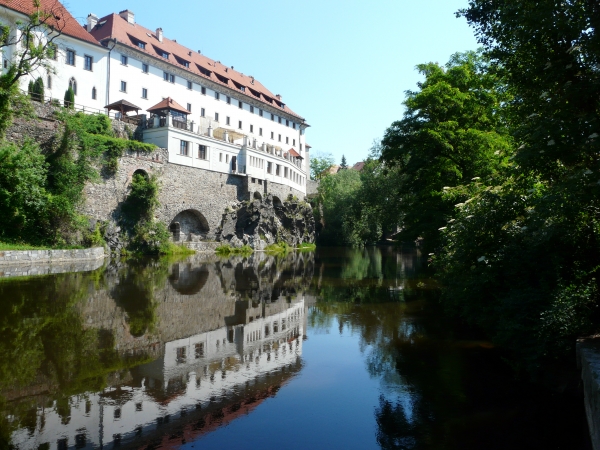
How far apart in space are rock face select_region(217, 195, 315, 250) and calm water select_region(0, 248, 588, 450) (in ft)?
106

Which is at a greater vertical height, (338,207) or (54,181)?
(338,207)

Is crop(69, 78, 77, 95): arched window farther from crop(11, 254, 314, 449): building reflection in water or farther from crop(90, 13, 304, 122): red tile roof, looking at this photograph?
crop(11, 254, 314, 449): building reflection in water

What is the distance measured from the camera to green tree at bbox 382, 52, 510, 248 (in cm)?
1989

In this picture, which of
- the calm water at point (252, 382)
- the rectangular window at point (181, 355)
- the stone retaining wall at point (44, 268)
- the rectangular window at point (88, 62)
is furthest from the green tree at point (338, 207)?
the rectangular window at point (181, 355)

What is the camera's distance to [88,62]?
1658 inches

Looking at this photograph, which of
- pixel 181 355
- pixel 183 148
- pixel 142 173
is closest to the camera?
pixel 181 355

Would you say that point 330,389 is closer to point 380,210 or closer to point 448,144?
point 448,144

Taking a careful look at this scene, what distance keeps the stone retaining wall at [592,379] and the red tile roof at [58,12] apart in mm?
38581

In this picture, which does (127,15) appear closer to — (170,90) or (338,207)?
(170,90)

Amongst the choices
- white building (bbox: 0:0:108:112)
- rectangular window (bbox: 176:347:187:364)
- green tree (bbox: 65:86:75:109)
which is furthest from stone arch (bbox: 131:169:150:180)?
rectangular window (bbox: 176:347:187:364)

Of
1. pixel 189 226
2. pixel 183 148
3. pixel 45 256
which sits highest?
pixel 183 148

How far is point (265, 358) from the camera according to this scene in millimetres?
9883

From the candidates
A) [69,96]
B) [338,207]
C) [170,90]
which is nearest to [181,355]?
[69,96]

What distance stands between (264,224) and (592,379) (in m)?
45.8
